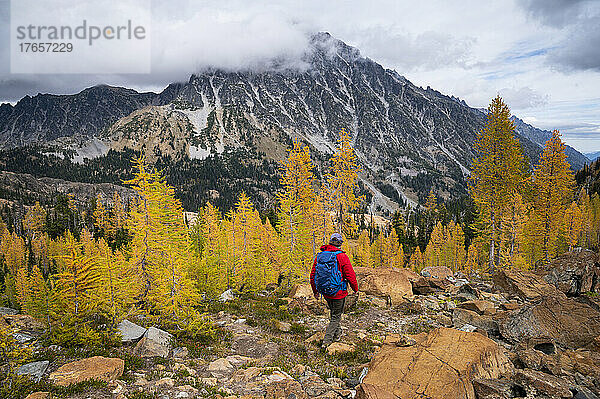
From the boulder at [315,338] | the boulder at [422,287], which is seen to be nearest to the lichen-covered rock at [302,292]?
the boulder at [315,338]

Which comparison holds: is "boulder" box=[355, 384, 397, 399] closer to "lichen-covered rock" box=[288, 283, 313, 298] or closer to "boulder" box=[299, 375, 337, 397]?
"boulder" box=[299, 375, 337, 397]

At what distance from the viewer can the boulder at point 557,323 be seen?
31.5 ft

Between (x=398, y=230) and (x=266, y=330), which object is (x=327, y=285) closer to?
(x=266, y=330)

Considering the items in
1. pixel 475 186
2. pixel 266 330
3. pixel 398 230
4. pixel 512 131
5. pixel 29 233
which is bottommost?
pixel 29 233

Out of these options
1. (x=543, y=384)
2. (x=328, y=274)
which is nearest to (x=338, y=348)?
(x=328, y=274)

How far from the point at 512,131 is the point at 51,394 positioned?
32.8 meters

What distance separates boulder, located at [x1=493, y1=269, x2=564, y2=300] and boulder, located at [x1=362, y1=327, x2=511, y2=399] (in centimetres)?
1059

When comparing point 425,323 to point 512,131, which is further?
point 512,131

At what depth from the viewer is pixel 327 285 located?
381 inches

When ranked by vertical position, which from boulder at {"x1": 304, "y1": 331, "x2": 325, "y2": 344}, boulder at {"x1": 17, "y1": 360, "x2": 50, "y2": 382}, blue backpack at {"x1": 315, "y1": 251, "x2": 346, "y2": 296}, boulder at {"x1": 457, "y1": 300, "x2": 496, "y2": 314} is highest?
blue backpack at {"x1": 315, "y1": 251, "x2": 346, "y2": 296}

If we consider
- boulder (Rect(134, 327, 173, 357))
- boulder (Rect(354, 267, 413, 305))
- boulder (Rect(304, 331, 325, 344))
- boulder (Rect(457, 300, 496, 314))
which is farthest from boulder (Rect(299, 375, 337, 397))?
boulder (Rect(354, 267, 413, 305))

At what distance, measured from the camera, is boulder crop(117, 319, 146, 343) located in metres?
12.2

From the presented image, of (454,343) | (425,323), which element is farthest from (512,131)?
(454,343)

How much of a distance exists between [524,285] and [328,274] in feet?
45.4
